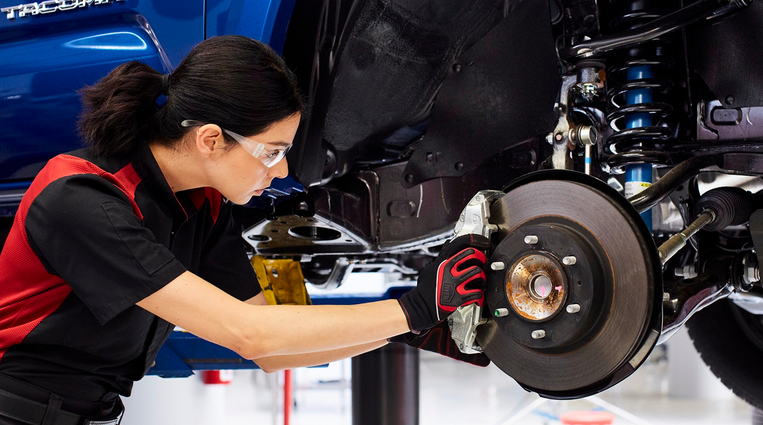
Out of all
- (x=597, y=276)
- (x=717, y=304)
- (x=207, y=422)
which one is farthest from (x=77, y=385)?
(x=207, y=422)

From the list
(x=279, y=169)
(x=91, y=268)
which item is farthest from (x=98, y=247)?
(x=279, y=169)

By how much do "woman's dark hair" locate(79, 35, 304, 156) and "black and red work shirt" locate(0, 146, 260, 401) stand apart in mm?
56

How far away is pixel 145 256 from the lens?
976mm

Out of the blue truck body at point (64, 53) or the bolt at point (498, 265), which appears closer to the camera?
the bolt at point (498, 265)

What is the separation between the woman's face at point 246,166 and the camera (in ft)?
3.72

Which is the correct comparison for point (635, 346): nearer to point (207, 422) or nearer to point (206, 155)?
point (206, 155)

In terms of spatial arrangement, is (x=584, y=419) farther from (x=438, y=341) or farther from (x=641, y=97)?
(x=641, y=97)

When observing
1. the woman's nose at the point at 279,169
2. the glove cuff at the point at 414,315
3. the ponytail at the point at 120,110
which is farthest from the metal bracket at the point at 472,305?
the ponytail at the point at 120,110

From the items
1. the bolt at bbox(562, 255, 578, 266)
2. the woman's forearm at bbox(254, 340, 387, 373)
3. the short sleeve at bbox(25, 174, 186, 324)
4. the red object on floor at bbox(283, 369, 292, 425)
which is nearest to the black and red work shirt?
the short sleeve at bbox(25, 174, 186, 324)

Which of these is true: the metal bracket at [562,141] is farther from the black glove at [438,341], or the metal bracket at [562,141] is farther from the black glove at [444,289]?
the black glove at [438,341]

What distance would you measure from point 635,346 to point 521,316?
0.18 meters

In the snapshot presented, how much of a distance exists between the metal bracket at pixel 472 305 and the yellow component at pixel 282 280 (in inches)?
37.4

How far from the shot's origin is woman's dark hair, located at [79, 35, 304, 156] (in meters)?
1.07

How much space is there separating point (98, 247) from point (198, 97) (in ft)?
0.96
